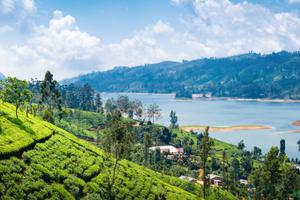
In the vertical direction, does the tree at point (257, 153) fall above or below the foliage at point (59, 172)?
below

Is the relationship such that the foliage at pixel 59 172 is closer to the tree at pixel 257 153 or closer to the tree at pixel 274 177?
the tree at pixel 274 177

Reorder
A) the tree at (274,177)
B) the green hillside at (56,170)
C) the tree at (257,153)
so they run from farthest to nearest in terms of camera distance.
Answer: the tree at (257,153), the tree at (274,177), the green hillside at (56,170)

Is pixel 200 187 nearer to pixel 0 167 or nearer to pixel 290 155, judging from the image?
pixel 0 167

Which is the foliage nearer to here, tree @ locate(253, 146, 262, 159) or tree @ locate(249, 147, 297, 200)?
tree @ locate(249, 147, 297, 200)

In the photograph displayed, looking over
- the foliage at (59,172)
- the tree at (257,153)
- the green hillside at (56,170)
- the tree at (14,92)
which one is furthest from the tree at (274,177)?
the tree at (257,153)

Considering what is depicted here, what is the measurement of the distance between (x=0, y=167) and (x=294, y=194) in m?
106

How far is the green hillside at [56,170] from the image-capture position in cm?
5150

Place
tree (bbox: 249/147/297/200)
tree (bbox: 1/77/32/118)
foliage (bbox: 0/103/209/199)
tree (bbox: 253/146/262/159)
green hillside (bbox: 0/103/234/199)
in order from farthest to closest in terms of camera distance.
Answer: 1. tree (bbox: 253/146/262/159)
2. tree (bbox: 249/147/297/200)
3. tree (bbox: 1/77/32/118)
4. green hillside (bbox: 0/103/234/199)
5. foliage (bbox: 0/103/209/199)

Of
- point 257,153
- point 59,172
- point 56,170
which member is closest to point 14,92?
point 56,170

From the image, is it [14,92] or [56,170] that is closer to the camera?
[56,170]

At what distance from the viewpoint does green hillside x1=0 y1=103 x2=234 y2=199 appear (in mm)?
51500

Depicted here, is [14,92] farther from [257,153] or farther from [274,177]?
[257,153]

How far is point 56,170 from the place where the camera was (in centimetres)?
5888

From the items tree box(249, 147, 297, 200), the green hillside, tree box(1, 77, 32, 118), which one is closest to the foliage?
the green hillside
